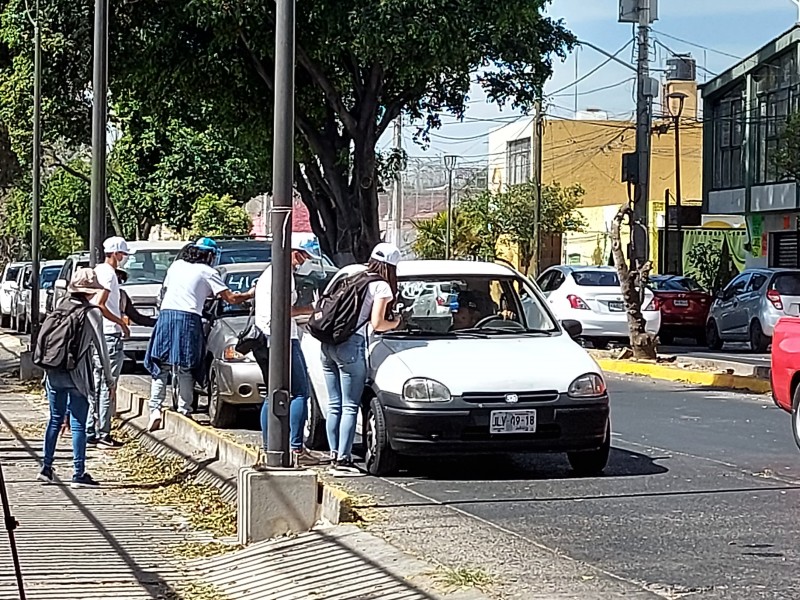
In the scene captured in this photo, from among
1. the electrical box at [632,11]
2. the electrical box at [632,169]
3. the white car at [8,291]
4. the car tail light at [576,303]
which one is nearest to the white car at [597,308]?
the car tail light at [576,303]

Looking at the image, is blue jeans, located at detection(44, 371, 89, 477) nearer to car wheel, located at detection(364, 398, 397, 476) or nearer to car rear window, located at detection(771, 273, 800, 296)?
car wheel, located at detection(364, 398, 397, 476)

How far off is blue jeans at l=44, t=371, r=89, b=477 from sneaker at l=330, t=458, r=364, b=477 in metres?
2.07

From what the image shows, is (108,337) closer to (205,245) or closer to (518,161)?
(205,245)

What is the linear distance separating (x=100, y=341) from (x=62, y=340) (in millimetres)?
1753

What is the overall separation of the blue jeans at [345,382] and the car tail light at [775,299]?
1695cm

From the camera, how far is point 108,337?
1332cm

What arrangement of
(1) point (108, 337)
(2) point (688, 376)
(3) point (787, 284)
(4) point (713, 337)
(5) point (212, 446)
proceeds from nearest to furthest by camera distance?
(5) point (212, 446), (1) point (108, 337), (2) point (688, 376), (3) point (787, 284), (4) point (713, 337)

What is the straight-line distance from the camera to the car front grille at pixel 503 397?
32.8 feet

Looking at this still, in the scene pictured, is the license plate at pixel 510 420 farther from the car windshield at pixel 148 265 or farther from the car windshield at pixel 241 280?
the car windshield at pixel 148 265

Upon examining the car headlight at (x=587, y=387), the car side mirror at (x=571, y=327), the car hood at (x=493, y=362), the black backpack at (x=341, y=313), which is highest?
the black backpack at (x=341, y=313)

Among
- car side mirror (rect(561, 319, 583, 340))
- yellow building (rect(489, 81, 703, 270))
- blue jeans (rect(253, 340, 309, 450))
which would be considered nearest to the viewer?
blue jeans (rect(253, 340, 309, 450))

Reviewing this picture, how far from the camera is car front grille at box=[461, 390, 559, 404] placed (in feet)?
32.8

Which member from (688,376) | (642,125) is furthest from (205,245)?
(642,125)

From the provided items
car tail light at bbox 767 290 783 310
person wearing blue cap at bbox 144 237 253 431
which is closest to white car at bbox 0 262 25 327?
car tail light at bbox 767 290 783 310
